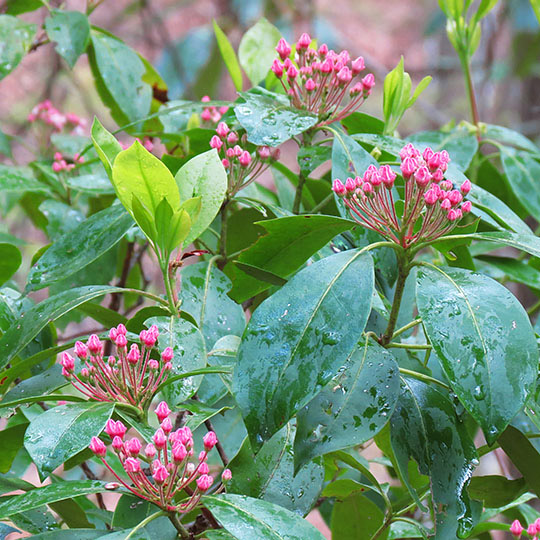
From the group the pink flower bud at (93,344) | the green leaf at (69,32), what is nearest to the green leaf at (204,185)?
the pink flower bud at (93,344)

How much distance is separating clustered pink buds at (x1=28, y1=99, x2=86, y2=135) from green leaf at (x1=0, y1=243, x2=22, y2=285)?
636mm

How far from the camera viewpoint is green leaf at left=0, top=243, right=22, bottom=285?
0.86 m

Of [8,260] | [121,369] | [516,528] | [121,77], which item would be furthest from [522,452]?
[121,77]

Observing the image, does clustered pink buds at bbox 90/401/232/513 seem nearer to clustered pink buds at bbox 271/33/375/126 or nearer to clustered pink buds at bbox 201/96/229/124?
clustered pink buds at bbox 271/33/375/126

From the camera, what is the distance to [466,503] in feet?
2.16

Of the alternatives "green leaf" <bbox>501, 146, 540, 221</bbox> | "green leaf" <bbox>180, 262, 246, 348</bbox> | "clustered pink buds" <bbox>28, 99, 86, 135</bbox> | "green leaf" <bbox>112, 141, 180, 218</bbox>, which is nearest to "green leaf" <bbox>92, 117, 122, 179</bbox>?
"green leaf" <bbox>112, 141, 180, 218</bbox>

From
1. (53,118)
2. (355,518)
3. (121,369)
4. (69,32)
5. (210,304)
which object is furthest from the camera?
(53,118)

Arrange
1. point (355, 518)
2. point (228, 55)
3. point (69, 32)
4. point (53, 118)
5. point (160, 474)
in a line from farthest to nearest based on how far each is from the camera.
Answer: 1. point (53, 118)
2. point (69, 32)
3. point (228, 55)
4. point (355, 518)
5. point (160, 474)

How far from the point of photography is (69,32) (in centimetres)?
119

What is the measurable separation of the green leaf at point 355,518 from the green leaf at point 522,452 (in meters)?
0.24

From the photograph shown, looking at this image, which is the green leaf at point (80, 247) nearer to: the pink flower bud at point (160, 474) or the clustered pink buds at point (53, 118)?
the pink flower bud at point (160, 474)

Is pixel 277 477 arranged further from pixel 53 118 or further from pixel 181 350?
A: pixel 53 118

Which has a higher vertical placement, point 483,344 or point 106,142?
point 106,142

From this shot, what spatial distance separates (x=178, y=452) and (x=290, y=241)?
0.24 metres
